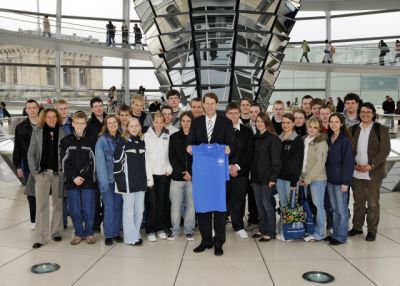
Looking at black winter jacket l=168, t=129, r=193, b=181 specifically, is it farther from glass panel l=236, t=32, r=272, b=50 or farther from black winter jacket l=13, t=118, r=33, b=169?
glass panel l=236, t=32, r=272, b=50

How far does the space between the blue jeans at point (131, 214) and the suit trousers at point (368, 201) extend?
292cm

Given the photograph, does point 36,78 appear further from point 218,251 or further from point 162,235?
point 218,251

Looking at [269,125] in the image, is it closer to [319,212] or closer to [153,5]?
[319,212]

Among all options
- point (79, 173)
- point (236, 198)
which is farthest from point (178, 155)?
point (79, 173)

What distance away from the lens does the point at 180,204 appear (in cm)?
545

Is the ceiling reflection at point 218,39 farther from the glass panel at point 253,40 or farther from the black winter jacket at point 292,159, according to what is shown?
the black winter jacket at point 292,159

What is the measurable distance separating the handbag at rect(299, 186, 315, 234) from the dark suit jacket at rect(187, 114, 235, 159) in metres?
1.34

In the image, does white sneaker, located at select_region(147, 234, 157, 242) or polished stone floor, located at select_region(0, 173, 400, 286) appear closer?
polished stone floor, located at select_region(0, 173, 400, 286)

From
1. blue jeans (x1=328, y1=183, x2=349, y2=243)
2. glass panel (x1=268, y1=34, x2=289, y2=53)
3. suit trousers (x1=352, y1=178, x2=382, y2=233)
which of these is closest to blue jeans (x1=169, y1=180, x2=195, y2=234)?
blue jeans (x1=328, y1=183, x2=349, y2=243)

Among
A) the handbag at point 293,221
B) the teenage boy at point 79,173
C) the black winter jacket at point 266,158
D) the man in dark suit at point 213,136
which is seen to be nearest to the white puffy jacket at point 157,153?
the man in dark suit at point 213,136

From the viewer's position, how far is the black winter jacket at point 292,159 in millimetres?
5168

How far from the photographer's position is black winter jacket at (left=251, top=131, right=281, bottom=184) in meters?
5.12

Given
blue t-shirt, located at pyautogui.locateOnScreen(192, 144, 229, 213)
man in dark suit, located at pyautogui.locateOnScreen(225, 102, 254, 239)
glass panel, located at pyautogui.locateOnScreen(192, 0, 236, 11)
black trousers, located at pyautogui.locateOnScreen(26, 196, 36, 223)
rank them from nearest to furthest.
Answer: blue t-shirt, located at pyautogui.locateOnScreen(192, 144, 229, 213)
man in dark suit, located at pyautogui.locateOnScreen(225, 102, 254, 239)
black trousers, located at pyautogui.locateOnScreen(26, 196, 36, 223)
glass panel, located at pyautogui.locateOnScreen(192, 0, 236, 11)

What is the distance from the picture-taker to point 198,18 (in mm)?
10625
